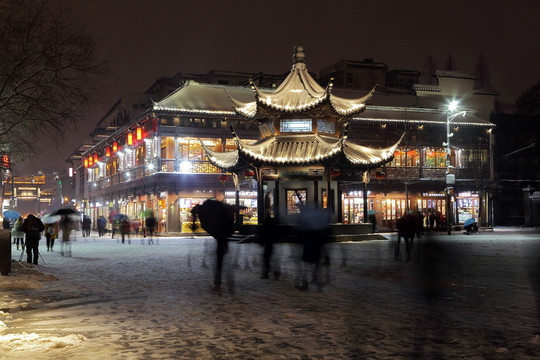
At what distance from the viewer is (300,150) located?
3167 centimetres

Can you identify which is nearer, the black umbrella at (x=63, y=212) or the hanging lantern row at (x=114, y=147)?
the black umbrella at (x=63, y=212)

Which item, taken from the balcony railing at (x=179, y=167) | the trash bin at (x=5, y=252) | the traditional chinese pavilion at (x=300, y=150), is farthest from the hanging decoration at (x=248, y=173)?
the trash bin at (x=5, y=252)

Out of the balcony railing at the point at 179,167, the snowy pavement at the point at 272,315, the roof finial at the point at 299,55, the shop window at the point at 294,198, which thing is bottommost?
the snowy pavement at the point at 272,315

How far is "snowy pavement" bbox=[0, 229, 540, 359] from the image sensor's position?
6.66 m

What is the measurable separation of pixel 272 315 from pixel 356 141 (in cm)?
4222

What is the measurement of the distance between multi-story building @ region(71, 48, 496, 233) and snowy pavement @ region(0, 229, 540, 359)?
1022 inches

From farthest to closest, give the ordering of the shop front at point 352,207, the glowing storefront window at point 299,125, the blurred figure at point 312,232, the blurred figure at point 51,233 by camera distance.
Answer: the shop front at point 352,207, the glowing storefront window at point 299,125, the blurred figure at point 51,233, the blurred figure at point 312,232

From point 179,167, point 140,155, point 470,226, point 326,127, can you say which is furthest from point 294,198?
point 140,155

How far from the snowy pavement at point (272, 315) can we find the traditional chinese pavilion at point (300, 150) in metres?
15.1

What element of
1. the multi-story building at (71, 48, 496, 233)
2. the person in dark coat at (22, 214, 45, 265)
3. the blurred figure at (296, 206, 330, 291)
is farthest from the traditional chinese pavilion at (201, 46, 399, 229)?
the blurred figure at (296, 206, 330, 291)

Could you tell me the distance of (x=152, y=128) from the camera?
149 feet

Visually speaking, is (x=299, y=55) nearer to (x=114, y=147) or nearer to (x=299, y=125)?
(x=299, y=125)

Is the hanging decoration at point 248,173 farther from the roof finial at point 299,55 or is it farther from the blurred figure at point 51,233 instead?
the blurred figure at point 51,233

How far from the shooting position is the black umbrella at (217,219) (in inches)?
550
